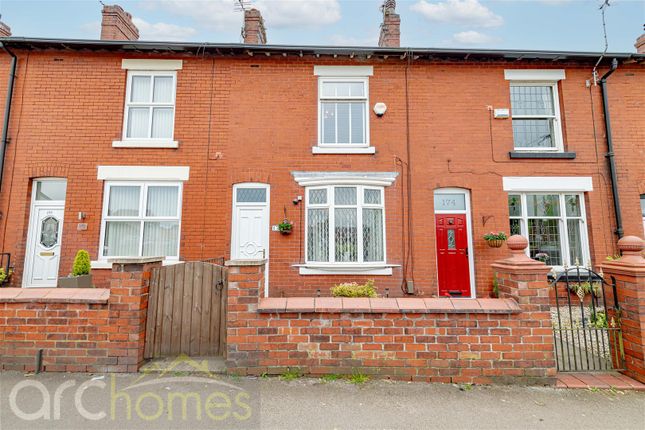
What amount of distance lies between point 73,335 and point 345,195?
5410 mm

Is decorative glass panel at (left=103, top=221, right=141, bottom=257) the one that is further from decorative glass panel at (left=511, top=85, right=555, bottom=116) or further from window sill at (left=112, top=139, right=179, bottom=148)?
decorative glass panel at (left=511, top=85, right=555, bottom=116)

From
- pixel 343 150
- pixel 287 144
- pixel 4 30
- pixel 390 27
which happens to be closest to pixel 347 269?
pixel 343 150

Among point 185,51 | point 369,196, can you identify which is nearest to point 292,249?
point 369,196

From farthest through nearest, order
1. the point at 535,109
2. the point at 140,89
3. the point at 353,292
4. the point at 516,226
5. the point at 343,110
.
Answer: the point at 535,109 < the point at 343,110 < the point at 140,89 < the point at 516,226 < the point at 353,292

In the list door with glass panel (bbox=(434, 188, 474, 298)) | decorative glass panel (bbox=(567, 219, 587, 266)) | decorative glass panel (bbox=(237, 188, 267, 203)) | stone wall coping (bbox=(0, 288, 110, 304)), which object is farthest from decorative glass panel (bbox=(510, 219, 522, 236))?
stone wall coping (bbox=(0, 288, 110, 304))

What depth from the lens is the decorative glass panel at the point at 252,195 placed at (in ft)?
24.2

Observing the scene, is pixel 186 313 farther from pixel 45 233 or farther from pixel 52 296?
pixel 45 233

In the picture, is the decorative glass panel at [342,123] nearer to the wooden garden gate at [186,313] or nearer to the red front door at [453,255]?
the red front door at [453,255]

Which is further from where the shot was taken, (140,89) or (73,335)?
(140,89)

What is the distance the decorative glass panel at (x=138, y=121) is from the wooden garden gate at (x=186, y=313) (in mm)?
5226

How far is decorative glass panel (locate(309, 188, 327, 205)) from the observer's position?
735 cm

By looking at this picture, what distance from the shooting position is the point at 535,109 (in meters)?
7.93

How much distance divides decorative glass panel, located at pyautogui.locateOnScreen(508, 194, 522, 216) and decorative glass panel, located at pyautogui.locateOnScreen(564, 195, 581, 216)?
3.73 ft

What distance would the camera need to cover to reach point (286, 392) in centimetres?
310
